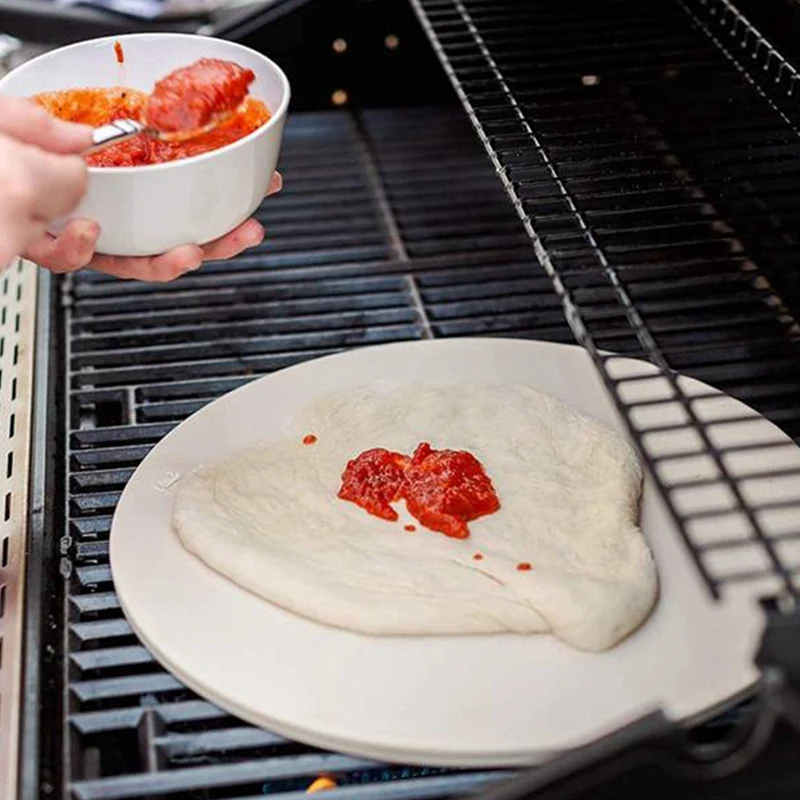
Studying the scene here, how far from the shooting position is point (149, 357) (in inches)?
75.4

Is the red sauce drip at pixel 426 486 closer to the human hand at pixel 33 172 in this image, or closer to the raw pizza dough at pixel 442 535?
the raw pizza dough at pixel 442 535

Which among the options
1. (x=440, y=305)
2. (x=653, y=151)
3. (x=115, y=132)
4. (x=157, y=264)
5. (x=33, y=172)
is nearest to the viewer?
(x=33, y=172)

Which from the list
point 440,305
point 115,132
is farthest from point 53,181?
point 440,305

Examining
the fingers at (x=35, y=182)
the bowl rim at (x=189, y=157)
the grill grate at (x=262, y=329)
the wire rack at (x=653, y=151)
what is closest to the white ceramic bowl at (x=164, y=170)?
the bowl rim at (x=189, y=157)

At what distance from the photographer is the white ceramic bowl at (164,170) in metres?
1.31

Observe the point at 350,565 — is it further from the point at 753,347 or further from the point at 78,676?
the point at 753,347

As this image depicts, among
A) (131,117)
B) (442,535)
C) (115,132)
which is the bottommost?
(442,535)

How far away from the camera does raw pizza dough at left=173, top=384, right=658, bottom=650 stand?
133 cm

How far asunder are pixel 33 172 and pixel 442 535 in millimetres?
581

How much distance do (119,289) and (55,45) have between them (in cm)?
81

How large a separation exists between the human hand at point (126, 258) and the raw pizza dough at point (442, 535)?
25 cm

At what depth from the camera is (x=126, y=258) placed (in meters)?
1.45

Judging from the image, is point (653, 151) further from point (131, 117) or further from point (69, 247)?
point (69, 247)

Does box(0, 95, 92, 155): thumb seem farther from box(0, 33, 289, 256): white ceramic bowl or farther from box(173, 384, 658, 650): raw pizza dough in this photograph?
box(173, 384, 658, 650): raw pizza dough
